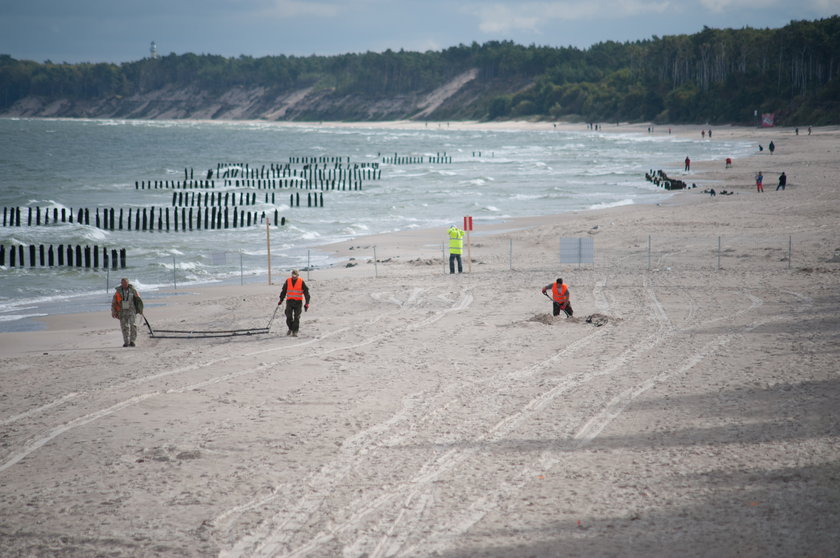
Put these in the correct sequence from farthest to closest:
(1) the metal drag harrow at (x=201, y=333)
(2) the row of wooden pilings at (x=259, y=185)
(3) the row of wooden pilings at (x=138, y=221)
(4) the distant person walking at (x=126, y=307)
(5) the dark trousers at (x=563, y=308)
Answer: (2) the row of wooden pilings at (x=259, y=185), (3) the row of wooden pilings at (x=138, y=221), (5) the dark trousers at (x=563, y=308), (1) the metal drag harrow at (x=201, y=333), (4) the distant person walking at (x=126, y=307)

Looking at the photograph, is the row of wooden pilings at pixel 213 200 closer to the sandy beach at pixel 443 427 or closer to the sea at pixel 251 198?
the sea at pixel 251 198

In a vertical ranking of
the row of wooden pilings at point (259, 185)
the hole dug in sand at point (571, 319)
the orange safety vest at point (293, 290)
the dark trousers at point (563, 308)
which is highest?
the row of wooden pilings at point (259, 185)

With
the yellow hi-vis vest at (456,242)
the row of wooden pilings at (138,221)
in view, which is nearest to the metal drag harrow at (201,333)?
the yellow hi-vis vest at (456,242)

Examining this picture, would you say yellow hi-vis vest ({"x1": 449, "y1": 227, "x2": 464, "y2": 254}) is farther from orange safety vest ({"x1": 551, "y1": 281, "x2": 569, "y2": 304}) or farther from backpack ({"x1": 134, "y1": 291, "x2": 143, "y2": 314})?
backpack ({"x1": 134, "y1": 291, "x2": 143, "y2": 314})

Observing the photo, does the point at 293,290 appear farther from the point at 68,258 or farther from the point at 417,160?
the point at 417,160

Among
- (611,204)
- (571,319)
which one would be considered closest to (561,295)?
(571,319)

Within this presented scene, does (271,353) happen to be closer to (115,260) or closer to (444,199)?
(115,260)

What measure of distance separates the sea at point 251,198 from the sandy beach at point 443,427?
6785 mm

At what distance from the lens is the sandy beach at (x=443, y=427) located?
8383mm

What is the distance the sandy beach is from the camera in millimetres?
8383

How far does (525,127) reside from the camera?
17200 centimetres

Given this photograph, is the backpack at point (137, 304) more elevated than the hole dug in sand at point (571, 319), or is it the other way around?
the backpack at point (137, 304)

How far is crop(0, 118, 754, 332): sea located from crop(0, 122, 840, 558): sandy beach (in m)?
6.79

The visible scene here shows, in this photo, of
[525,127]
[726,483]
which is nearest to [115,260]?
[726,483]
